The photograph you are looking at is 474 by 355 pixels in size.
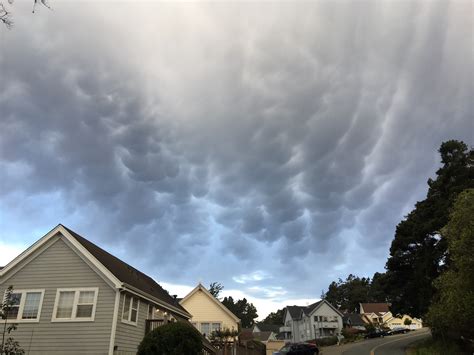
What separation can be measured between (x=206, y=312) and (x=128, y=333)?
20.3m

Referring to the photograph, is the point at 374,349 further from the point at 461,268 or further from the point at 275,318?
the point at 275,318

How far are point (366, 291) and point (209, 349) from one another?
126 meters

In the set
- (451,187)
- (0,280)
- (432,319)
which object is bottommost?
A: (432,319)

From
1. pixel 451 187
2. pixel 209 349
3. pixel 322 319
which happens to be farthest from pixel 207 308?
pixel 322 319

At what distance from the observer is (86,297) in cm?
1977

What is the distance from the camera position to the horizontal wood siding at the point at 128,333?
19.2 meters

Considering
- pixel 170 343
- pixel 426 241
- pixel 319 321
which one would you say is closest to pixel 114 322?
pixel 170 343

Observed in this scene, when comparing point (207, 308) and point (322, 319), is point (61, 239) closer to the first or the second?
point (207, 308)

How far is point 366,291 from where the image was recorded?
→ 136m

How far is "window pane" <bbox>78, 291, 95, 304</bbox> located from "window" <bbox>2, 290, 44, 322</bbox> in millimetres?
2001

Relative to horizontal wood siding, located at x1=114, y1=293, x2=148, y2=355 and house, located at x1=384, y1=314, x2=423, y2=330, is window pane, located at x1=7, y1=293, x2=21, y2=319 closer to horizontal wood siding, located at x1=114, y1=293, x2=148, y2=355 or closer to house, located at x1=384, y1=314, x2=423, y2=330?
horizontal wood siding, located at x1=114, y1=293, x2=148, y2=355

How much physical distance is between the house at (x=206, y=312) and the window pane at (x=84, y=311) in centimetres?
2036

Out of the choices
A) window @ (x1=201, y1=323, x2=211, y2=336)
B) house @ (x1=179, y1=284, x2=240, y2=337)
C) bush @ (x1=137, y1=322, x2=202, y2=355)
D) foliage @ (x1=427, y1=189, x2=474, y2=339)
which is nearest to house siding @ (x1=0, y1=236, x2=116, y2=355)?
bush @ (x1=137, y1=322, x2=202, y2=355)

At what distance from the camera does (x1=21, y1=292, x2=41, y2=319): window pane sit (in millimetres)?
19594
